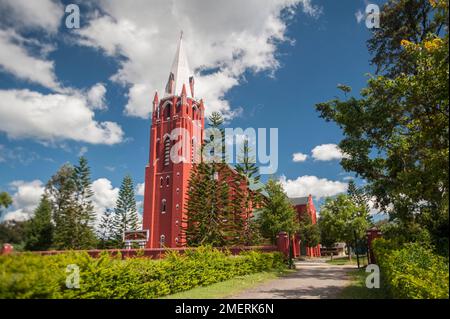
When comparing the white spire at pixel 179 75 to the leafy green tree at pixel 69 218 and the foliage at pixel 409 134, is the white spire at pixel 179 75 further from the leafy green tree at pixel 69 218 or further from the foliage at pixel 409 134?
the foliage at pixel 409 134

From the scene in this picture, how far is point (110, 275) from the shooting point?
7738 millimetres

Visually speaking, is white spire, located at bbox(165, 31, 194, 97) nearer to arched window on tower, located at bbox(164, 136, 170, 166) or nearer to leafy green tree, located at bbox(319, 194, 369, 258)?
arched window on tower, located at bbox(164, 136, 170, 166)

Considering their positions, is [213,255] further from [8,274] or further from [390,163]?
[8,274]

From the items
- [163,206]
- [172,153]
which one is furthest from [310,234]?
[172,153]

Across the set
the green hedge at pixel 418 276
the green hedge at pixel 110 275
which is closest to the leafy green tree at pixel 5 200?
the green hedge at pixel 110 275

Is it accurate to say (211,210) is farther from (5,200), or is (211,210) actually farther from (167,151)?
(5,200)

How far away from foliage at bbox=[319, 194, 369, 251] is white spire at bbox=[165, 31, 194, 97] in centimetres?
2477

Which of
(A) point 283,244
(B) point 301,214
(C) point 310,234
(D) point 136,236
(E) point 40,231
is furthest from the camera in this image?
(B) point 301,214

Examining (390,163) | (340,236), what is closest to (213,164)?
(340,236)

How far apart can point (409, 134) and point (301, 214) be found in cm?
4705

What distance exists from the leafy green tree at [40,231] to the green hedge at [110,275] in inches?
1343

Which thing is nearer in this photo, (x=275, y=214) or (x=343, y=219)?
(x=275, y=214)

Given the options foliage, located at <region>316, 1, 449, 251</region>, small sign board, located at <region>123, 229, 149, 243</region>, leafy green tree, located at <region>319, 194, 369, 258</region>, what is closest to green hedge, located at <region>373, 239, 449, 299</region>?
foliage, located at <region>316, 1, 449, 251</region>

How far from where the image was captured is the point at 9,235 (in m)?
7.28
